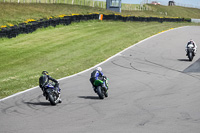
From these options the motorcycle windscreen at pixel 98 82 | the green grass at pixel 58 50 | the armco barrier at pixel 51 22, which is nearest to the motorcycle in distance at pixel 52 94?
the motorcycle windscreen at pixel 98 82

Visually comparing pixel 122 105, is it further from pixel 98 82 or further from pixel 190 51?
pixel 190 51

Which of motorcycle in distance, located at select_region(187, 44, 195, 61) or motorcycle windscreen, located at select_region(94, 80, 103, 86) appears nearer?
motorcycle windscreen, located at select_region(94, 80, 103, 86)

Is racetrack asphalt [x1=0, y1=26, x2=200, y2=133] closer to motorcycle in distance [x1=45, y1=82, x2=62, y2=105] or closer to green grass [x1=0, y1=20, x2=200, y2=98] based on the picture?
motorcycle in distance [x1=45, y1=82, x2=62, y2=105]

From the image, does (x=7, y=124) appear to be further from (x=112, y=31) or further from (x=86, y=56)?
(x=112, y=31)

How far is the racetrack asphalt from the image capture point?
34.3ft

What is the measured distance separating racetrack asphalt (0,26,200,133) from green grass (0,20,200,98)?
221 cm

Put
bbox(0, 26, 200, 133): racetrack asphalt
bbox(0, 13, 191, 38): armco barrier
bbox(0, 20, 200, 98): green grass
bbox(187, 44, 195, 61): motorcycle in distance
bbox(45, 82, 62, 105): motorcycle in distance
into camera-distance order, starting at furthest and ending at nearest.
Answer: bbox(0, 13, 191, 38): armco barrier, bbox(187, 44, 195, 61): motorcycle in distance, bbox(0, 20, 200, 98): green grass, bbox(45, 82, 62, 105): motorcycle in distance, bbox(0, 26, 200, 133): racetrack asphalt

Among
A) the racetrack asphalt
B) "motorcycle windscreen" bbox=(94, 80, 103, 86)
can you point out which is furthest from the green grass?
"motorcycle windscreen" bbox=(94, 80, 103, 86)

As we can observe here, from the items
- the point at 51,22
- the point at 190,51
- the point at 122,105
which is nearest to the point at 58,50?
the point at 190,51

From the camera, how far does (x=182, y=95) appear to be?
14781 mm

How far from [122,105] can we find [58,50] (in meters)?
15.8

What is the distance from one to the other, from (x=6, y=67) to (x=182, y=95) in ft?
40.4

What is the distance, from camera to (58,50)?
28250mm

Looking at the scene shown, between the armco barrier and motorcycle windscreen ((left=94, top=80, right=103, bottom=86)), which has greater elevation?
the armco barrier
